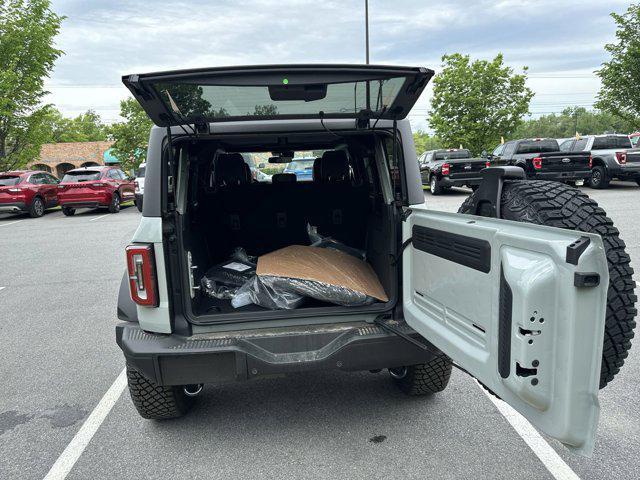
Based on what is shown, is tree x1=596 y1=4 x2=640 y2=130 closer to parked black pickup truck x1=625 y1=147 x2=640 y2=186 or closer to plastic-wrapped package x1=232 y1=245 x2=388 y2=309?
parked black pickup truck x1=625 y1=147 x2=640 y2=186

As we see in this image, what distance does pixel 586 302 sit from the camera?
1458 mm

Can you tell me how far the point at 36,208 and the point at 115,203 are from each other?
2.53 metres

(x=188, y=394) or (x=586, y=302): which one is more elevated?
(x=586, y=302)

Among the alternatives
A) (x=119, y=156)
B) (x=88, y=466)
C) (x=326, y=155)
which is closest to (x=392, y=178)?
(x=326, y=155)

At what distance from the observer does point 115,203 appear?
16.8 m

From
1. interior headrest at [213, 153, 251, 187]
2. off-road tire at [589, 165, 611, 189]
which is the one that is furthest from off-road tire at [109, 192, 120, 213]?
off-road tire at [589, 165, 611, 189]

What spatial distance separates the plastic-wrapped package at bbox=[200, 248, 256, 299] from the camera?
11.4ft

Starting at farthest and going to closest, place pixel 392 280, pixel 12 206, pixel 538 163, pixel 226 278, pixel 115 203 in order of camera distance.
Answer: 1. pixel 115 203
2. pixel 12 206
3. pixel 538 163
4. pixel 226 278
5. pixel 392 280

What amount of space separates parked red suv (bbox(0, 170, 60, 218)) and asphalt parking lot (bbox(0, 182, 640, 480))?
43.8 feet

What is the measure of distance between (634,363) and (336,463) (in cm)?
257

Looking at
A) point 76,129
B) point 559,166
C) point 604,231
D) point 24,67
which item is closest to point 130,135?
point 24,67

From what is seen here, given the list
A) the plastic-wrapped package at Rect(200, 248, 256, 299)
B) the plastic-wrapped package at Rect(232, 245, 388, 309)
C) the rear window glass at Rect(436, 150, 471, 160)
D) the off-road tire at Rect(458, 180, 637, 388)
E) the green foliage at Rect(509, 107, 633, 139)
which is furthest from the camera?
the green foliage at Rect(509, 107, 633, 139)

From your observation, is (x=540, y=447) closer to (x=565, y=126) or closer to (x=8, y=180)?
(x=8, y=180)

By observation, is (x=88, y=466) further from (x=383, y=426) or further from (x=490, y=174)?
(x=490, y=174)
